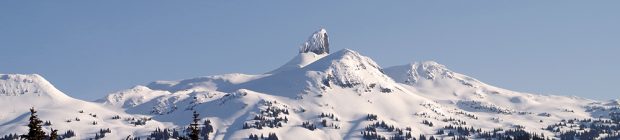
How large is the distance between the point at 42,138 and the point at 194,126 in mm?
12284

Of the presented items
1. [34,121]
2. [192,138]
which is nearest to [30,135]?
[34,121]

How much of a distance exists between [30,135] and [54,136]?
181 centimetres

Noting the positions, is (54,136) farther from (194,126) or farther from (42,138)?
(194,126)

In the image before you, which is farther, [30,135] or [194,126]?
[194,126]

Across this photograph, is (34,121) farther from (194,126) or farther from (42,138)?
(194,126)

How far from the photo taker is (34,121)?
2562 inches

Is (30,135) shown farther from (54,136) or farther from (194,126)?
(194,126)

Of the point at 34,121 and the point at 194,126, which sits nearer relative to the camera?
the point at 34,121

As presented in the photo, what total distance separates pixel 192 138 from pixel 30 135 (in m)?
12.9

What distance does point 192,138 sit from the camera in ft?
226

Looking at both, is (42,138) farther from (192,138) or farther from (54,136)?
(192,138)

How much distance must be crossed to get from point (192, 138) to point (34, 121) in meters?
12.6

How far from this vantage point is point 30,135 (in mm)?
63562

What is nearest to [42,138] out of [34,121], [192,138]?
[34,121]
